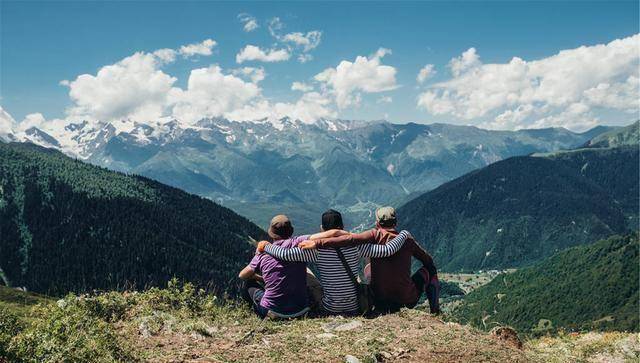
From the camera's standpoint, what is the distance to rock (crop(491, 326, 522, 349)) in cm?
1641

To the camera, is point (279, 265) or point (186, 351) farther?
point (279, 265)

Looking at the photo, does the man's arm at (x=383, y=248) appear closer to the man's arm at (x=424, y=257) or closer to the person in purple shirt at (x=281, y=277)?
the man's arm at (x=424, y=257)

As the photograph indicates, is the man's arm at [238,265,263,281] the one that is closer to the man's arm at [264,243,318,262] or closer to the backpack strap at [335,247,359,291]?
the man's arm at [264,243,318,262]

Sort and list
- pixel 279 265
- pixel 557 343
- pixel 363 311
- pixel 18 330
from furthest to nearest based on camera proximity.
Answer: pixel 557 343
pixel 363 311
pixel 279 265
pixel 18 330

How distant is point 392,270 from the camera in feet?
54.7

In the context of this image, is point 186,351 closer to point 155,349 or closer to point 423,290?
point 155,349

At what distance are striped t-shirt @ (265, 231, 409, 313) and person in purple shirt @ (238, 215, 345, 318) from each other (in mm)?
335

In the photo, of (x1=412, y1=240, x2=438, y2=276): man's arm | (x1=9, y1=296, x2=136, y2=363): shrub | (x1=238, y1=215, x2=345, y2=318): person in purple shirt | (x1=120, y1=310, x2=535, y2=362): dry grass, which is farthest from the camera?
(x1=412, y1=240, x2=438, y2=276): man's arm

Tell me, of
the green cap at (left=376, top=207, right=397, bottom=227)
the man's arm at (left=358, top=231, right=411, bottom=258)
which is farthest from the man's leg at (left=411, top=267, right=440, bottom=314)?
the green cap at (left=376, top=207, right=397, bottom=227)

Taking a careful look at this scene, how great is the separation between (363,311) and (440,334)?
3249mm

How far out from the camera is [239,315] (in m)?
17.9

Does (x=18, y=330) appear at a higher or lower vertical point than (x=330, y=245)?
lower

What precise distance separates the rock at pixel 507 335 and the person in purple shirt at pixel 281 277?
687 cm

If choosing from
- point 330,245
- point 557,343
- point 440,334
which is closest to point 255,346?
point 330,245
